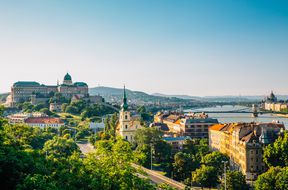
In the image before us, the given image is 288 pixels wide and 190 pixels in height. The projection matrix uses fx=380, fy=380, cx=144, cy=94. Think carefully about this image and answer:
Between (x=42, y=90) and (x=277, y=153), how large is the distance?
437 feet

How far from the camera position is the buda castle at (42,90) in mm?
159738

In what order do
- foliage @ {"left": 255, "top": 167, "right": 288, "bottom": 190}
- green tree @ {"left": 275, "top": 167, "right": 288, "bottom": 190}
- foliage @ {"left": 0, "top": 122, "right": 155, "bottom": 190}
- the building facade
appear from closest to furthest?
1. foliage @ {"left": 0, "top": 122, "right": 155, "bottom": 190}
2. green tree @ {"left": 275, "top": 167, "right": 288, "bottom": 190}
3. foliage @ {"left": 255, "top": 167, "right": 288, "bottom": 190}
4. the building facade

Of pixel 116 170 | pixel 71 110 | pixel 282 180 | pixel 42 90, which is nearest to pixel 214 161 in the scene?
pixel 282 180

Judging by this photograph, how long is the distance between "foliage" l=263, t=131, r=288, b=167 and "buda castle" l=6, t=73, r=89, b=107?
391 feet

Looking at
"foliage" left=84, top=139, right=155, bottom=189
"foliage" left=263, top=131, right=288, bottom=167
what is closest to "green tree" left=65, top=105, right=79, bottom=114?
"foliage" left=263, top=131, right=288, bottom=167

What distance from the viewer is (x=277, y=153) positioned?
47.8m

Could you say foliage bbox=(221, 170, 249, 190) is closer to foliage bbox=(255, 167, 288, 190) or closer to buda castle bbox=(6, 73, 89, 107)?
foliage bbox=(255, 167, 288, 190)

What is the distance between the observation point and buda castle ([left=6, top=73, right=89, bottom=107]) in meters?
160

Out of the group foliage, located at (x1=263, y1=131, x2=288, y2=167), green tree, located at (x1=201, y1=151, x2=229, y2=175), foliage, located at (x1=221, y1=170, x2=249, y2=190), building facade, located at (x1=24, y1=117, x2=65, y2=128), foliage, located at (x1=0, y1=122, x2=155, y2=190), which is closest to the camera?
foliage, located at (x1=0, y1=122, x2=155, y2=190)

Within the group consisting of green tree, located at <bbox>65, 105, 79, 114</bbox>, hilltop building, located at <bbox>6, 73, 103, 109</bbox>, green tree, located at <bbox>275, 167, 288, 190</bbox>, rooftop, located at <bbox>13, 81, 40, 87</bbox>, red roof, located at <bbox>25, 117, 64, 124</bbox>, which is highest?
rooftop, located at <bbox>13, 81, 40, 87</bbox>

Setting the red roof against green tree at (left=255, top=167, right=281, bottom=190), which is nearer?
green tree at (left=255, top=167, right=281, bottom=190)

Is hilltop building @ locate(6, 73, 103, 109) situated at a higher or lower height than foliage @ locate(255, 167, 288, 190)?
higher

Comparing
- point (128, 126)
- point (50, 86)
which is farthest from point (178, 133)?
point (50, 86)

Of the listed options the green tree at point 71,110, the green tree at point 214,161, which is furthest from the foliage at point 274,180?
the green tree at point 71,110
